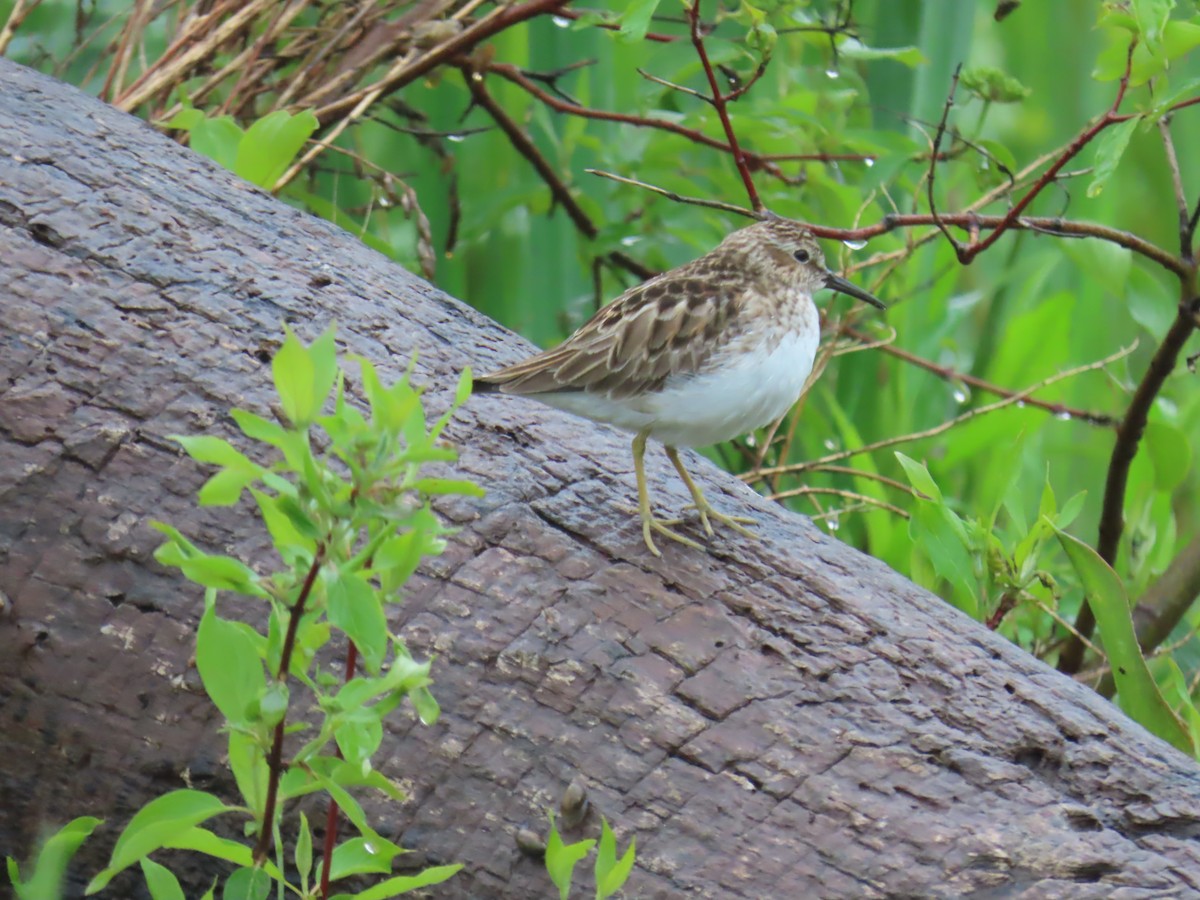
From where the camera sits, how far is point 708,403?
2.18 metres

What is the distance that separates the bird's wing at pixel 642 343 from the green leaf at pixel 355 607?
88cm

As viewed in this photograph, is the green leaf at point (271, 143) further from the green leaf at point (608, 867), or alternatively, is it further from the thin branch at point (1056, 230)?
the green leaf at point (608, 867)

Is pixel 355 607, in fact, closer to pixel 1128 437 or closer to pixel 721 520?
pixel 721 520

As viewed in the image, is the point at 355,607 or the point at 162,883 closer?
the point at 355,607

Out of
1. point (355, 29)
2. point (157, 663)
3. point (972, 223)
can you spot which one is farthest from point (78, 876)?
point (355, 29)

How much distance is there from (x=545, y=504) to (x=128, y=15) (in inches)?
77.6

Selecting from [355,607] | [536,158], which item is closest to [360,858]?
[355,607]

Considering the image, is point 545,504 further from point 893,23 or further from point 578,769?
point 893,23

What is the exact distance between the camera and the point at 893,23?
12.4 feet

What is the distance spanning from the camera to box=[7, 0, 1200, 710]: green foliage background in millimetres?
3100

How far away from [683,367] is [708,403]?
0.24ft

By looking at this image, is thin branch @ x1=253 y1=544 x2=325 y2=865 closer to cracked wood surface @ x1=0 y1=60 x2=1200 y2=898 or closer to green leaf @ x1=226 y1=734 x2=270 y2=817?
green leaf @ x1=226 y1=734 x2=270 y2=817

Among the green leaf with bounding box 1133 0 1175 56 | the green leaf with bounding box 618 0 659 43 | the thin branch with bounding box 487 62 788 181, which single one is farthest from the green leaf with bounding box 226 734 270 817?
the thin branch with bounding box 487 62 788 181

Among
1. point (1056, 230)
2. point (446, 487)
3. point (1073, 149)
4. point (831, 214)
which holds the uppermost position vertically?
point (1073, 149)
